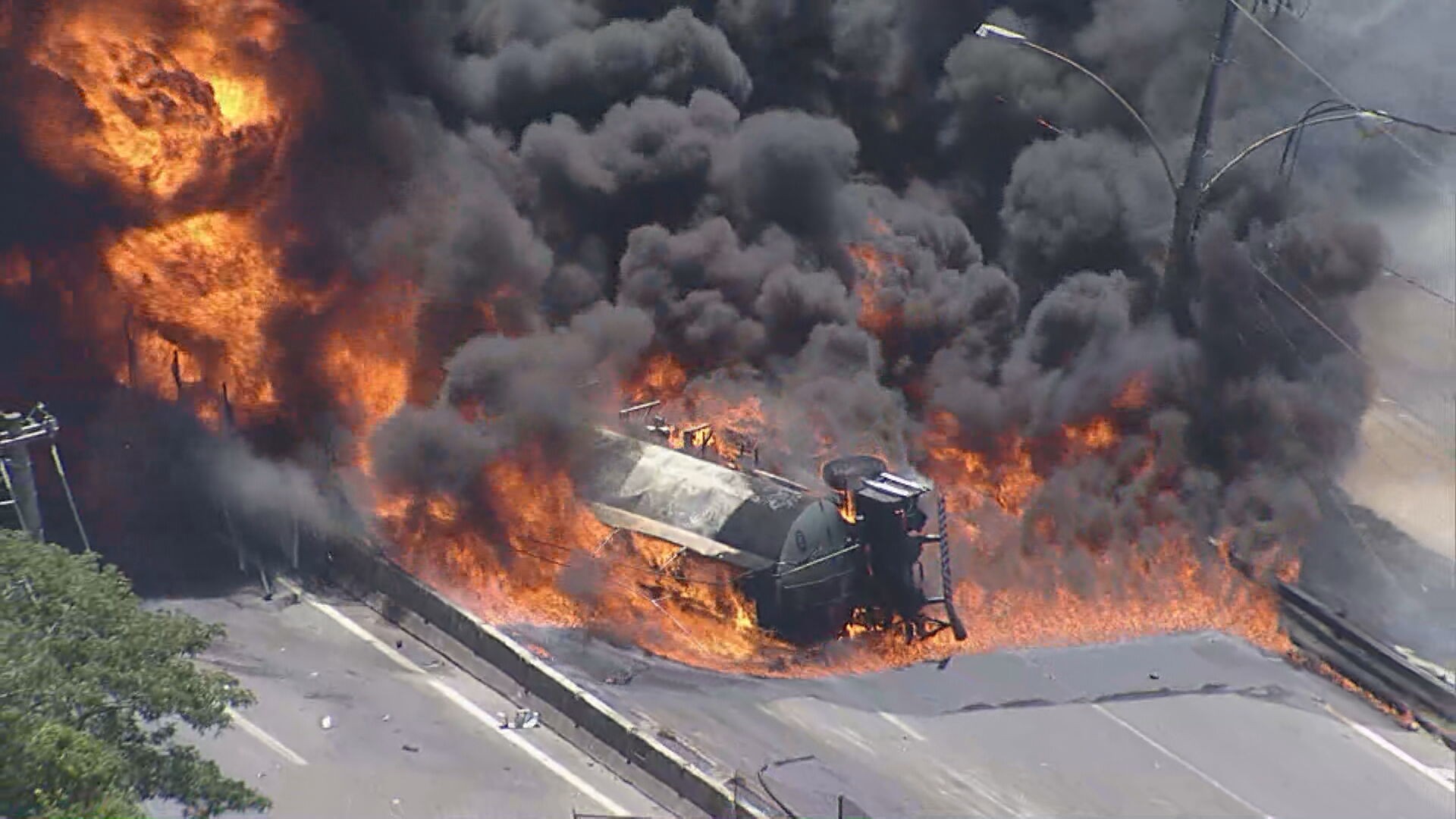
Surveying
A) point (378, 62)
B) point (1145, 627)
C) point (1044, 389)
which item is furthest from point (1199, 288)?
point (378, 62)

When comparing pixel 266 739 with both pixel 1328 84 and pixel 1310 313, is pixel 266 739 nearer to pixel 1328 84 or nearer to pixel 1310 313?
pixel 1310 313

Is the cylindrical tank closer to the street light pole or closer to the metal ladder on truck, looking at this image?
the street light pole

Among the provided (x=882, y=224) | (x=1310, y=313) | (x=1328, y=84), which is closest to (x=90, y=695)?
(x=1310, y=313)

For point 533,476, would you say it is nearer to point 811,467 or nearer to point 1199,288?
point 811,467

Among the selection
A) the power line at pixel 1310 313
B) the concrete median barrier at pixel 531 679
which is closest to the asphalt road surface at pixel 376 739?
the concrete median barrier at pixel 531 679

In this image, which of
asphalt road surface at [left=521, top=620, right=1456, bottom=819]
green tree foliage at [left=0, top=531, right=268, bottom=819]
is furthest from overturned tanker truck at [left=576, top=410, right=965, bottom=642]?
green tree foliage at [left=0, top=531, right=268, bottom=819]

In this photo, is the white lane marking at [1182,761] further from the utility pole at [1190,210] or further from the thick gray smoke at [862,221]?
the utility pole at [1190,210]

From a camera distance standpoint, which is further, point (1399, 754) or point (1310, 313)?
point (1310, 313)
